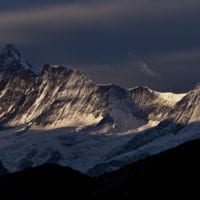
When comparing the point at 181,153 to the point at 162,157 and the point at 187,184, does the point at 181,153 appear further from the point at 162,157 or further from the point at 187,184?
the point at 187,184

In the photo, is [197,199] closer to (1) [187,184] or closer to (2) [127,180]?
(1) [187,184]

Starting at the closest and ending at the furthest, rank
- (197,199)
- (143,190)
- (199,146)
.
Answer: (197,199), (143,190), (199,146)

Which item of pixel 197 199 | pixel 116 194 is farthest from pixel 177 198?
pixel 116 194

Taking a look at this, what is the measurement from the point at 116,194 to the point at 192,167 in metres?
10.7

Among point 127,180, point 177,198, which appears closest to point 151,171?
point 127,180

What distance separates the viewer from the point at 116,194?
7475 inches

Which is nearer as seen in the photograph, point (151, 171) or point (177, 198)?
point (177, 198)

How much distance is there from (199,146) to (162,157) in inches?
207

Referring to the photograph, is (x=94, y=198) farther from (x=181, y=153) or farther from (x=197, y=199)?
(x=197, y=199)

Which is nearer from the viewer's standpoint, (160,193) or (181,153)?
(160,193)

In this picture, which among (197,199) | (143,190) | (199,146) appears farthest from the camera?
(199,146)

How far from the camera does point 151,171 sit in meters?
192

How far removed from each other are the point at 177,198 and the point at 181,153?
20.5 meters

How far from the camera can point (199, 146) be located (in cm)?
19725
